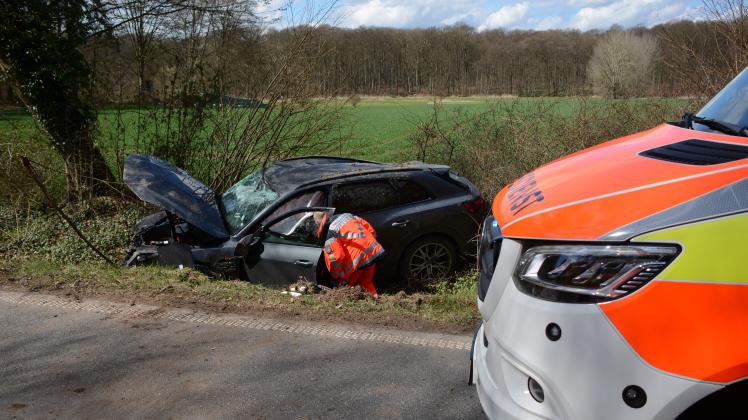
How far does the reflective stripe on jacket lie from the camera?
6.70 metres

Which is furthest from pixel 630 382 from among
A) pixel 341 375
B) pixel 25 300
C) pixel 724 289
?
pixel 25 300

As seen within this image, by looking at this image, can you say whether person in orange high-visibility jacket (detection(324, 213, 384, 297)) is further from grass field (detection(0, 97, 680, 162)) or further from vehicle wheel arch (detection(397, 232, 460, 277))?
grass field (detection(0, 97, 680, 162))

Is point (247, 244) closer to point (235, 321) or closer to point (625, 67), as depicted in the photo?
point (235, 321)

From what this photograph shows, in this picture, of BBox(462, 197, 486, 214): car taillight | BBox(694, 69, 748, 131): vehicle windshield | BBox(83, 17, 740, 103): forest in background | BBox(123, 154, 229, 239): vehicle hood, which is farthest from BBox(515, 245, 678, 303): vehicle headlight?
BBox(83, 17, 740, 103): forest in background

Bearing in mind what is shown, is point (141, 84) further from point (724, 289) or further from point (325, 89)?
point (724, 289)

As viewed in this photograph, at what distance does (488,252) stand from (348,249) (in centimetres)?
408

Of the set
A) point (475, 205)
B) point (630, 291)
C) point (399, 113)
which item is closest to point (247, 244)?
point (475, 205)

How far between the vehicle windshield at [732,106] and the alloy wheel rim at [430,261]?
4858 mm

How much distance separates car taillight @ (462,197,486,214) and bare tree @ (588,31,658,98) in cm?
509

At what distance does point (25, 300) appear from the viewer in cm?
563

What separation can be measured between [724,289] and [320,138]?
10.6 meters

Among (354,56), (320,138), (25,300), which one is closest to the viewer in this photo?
(25,300)

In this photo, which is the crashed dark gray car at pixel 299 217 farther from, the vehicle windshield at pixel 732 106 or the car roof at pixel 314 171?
the vehicle windshield at pixel 732 106

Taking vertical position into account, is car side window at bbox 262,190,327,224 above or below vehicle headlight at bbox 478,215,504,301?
below
